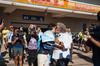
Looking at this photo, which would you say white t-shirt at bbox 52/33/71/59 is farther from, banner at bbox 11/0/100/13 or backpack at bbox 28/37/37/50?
banner at bbox 11/0/100/13

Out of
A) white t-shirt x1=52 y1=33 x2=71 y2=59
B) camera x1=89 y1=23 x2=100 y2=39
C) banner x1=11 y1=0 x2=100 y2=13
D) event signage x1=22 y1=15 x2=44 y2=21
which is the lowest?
white t-shirt x1=52 y1=33 x2=71 y2=59

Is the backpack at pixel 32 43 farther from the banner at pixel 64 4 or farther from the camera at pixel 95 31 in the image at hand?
the banner at pixel 64 4

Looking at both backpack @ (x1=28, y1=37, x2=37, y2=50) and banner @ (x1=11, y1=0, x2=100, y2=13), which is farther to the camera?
banner @ (x1=11, y1=0, x2=100, y2=13)

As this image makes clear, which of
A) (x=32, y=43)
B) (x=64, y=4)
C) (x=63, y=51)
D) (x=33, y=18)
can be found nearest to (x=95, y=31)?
(x=63, y=51)

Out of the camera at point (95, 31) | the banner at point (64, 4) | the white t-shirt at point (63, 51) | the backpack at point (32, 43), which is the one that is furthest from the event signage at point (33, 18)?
the camera at point (95, 31)

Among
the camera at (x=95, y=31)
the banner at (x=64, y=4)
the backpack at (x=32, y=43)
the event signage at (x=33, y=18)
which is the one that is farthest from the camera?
the event signage at (x=33, y=18)

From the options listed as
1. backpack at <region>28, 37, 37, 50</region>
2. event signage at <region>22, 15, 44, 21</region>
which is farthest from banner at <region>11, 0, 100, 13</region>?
backpack at <region>28, 37, 37, 50</region>

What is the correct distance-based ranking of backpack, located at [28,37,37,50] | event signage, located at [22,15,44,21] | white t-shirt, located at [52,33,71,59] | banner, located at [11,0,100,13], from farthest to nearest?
event signage, located at [22,15,44,21] → banner, located at [11,0,100,13] → backpack, located at [28,37,37,50] → white t-shirt, located at [52,33,71,59]

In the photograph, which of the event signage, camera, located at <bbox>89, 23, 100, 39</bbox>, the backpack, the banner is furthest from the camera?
the event signage

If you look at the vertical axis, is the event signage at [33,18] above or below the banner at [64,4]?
below

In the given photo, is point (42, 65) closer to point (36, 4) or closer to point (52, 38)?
point (52, 38)

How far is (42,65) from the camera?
8.97 ft

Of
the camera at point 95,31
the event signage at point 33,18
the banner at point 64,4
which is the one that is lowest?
the camera at point 95,31

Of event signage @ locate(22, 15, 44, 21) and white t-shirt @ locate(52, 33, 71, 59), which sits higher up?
event signage @ locate(22, 15, 44, 21)
